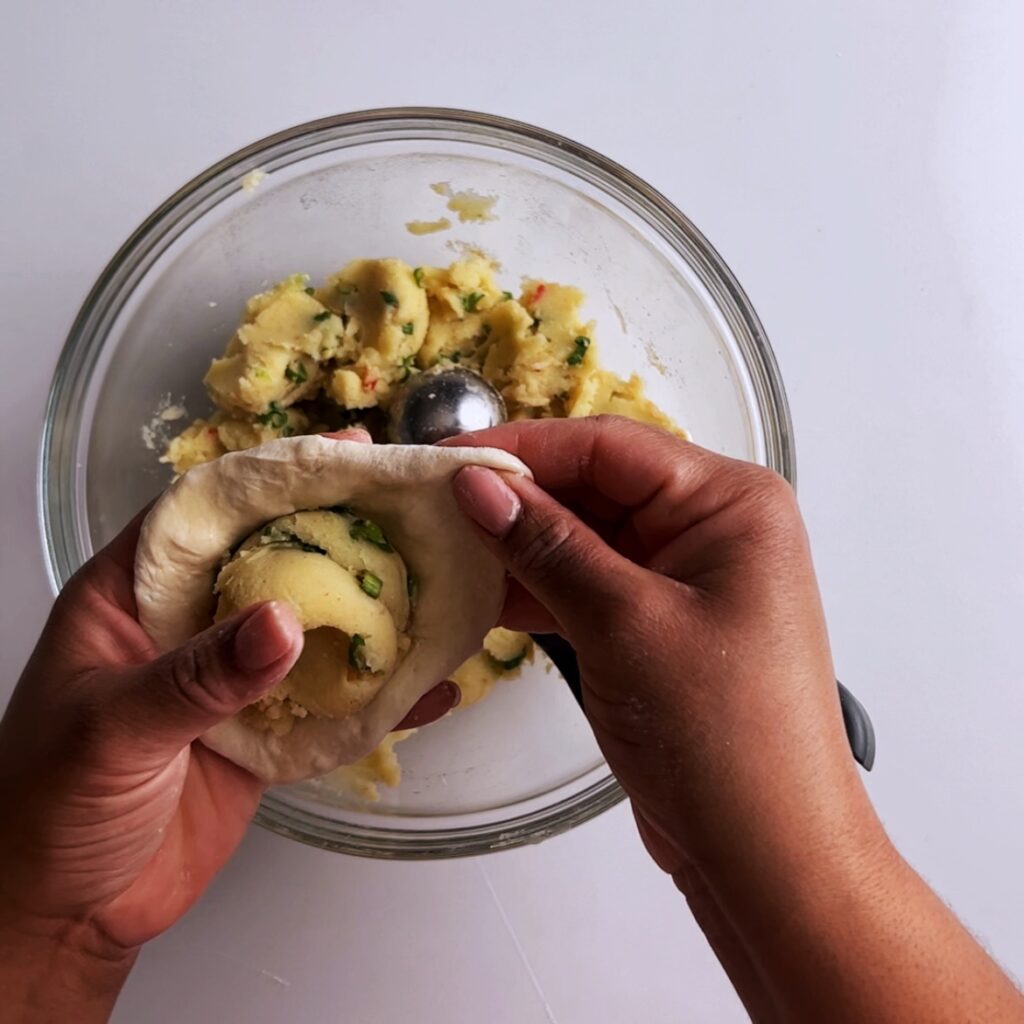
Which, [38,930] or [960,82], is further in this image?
[960,82]

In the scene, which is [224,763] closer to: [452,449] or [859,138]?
[452,449]

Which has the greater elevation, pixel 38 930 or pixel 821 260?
pixel 821 260

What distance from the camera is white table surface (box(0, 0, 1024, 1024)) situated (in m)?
1.33

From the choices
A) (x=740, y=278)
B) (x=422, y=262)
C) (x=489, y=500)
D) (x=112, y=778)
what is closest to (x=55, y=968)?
(x=112, y=778)

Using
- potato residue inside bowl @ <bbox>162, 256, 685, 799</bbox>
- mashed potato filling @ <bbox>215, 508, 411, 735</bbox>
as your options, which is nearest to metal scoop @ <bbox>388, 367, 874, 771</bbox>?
potato residue inside bowl @ <bbox>162, 256, 685, 799</bbox>

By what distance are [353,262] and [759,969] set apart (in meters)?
0.97

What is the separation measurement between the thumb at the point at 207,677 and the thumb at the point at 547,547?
8.7 inches

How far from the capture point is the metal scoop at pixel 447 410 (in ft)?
4.06

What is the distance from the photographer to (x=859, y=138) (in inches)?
57.7

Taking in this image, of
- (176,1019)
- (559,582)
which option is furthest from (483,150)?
(176,1019)

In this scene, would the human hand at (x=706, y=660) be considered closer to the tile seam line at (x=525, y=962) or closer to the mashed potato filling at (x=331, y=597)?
the mashed potato filling at (x=331, y=597)

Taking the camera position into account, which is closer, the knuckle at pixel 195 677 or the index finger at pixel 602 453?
the knuckle at pixel 195 677

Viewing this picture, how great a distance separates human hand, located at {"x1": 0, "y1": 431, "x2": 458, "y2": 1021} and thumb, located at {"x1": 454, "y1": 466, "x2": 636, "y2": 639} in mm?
193

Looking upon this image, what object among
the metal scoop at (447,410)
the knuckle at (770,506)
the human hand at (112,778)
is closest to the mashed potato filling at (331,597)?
the human hand at (112,778)
